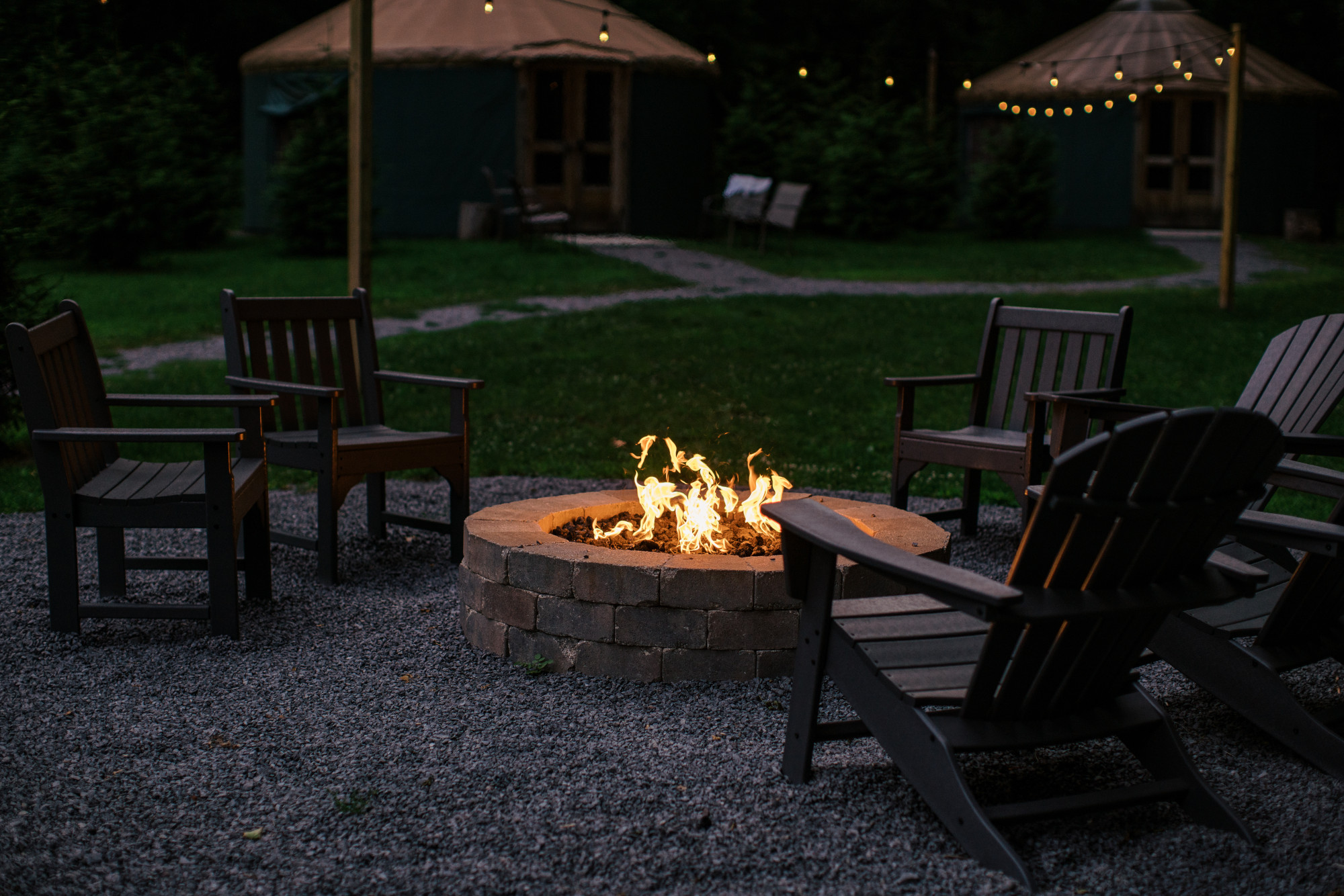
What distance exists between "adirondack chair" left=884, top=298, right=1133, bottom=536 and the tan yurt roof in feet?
40.3

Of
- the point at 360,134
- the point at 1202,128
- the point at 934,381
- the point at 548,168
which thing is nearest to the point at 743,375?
the point at 360,134

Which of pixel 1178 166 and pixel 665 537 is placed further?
pixel 1178 166

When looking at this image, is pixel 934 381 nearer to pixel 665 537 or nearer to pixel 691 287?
pixel 665 537

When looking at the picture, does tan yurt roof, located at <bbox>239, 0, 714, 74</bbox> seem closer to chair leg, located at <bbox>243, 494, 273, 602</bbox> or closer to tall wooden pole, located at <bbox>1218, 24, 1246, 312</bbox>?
tall wooden pole, located at <bbox>1218, 24, 1246, 312</bbox>

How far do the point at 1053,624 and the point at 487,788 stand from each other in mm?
1345

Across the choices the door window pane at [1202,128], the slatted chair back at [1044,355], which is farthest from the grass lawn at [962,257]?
the slatted chair back at [1044,355]

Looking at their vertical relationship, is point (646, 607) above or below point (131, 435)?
below

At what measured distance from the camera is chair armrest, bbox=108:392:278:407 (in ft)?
14.4

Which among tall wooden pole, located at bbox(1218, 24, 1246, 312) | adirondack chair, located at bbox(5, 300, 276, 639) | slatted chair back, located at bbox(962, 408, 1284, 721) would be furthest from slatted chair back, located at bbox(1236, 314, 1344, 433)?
tall wooden pole, located at bbox(1218, 24, 1246, 312)

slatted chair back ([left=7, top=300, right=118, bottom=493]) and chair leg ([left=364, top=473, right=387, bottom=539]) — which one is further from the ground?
slatted chair back ([left=7, top=300, right=118, bottom=493])

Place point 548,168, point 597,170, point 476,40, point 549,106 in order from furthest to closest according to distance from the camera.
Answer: point 549,106 → point 597,170 → point 548,168 → point 476,40

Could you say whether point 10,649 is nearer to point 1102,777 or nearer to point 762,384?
point 1102,777

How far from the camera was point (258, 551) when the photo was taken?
448 cm

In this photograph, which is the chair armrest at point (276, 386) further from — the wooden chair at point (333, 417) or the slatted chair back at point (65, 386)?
the slatted chair back at point (65, 386)
